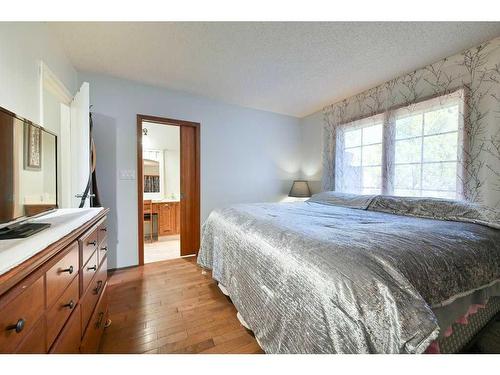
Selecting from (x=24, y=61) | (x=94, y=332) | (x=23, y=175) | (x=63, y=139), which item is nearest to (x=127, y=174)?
(x=63, y=139)

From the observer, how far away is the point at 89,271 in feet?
3.53

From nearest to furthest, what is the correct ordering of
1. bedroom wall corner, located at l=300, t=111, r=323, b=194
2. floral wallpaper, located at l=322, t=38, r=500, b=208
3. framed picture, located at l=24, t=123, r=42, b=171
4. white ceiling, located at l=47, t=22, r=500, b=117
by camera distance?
framed picture, located at l=24, t=123, r=42, b=171 → white ceiling, located at l=47, t=22, r=500, b=117 → floral wallpaper, located at l=322, t=38, r=500, b=208 → bedroom wall corner, located at l=300, t=111, r=323, b=194

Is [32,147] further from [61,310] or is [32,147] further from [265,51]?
[265,51]

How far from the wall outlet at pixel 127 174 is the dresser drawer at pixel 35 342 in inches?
88.4

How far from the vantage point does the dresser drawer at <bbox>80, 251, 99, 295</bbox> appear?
98cm

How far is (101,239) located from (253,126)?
109 inches

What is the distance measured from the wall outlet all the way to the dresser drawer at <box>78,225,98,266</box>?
160 centimetres

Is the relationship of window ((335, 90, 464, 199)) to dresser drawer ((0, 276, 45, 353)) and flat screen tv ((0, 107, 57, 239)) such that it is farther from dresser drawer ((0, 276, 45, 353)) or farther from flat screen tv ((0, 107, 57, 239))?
flat screen tv ((0, 107, 57, 239))

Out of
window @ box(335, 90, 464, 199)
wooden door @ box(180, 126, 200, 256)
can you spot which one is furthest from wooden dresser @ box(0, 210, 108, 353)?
window @ box(335, 90, 464, 199)

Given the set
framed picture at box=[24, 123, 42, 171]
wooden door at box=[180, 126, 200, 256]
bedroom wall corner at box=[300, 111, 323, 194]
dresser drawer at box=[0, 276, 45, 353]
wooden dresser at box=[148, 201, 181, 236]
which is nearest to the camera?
dresser drawer at box=[0, 276, 45, 353]

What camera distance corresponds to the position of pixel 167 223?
171 inches

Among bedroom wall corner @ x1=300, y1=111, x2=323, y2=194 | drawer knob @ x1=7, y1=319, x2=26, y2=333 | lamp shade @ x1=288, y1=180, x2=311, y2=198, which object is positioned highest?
bedroom wall corner @ x1=300, y1=111, x2=323, y2=194

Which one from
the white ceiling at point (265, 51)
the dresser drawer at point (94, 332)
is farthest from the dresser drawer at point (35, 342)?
the white ceiling at point (265, 51)
